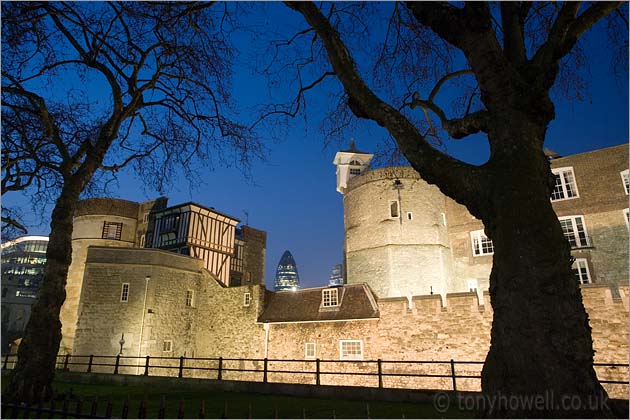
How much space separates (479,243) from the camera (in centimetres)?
2517

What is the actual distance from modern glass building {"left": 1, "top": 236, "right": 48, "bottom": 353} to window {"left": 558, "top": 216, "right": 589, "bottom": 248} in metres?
47.0

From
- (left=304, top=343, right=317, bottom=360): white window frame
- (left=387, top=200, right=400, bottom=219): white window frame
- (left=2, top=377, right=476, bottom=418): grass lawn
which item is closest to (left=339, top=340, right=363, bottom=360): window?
(left=304, top=343, right=317, bottom=360): white window frame

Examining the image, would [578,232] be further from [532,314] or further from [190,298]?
[190,298]

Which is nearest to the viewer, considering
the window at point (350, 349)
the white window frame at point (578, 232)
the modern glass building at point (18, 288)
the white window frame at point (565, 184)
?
the window at point (350, 349)

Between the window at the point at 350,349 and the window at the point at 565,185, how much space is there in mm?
15667

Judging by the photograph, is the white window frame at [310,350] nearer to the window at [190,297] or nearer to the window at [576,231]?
the window at [190,297]

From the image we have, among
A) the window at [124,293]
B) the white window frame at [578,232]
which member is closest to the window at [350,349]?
the window at [124,293]

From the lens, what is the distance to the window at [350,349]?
18094 mm

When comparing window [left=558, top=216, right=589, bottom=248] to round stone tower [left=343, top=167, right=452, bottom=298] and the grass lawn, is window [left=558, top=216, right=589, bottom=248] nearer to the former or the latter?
round stone tower [left=343, top=167, right=452, bottom=298]

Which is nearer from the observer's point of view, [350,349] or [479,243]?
[350,349]

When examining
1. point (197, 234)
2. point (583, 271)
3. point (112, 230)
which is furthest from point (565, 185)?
point (112, 230)

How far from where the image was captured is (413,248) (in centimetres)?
2484

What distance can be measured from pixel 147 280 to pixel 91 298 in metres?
3.22

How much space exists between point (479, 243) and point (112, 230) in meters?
29.0
